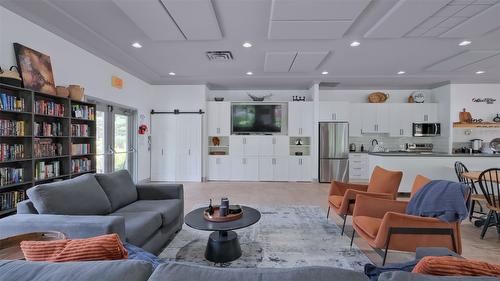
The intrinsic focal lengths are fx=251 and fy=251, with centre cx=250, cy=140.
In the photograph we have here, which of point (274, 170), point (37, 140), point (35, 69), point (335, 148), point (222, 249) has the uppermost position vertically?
point (35, 69)

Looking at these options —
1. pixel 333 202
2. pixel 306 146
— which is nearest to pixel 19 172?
pixel 333 202

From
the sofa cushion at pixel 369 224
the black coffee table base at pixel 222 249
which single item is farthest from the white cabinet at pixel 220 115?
the sofa cushion at pixel 369 224

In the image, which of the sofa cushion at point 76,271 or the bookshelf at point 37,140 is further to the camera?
the bookshelf at point 37,140

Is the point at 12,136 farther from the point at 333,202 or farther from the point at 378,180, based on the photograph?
the point at 378,180

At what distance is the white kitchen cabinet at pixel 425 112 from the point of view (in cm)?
707

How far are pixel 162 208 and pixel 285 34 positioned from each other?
282 centimetres

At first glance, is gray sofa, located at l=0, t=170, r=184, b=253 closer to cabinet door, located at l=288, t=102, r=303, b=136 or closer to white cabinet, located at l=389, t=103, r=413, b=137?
cabinet door, located at l=288, t=102, r=303, b=136

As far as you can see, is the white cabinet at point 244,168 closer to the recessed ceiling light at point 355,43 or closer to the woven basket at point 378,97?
the woven basket at point 378,97

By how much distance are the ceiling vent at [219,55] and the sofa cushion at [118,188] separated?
2535 mm

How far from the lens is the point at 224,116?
7234 mm

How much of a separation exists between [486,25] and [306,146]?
15.7ft

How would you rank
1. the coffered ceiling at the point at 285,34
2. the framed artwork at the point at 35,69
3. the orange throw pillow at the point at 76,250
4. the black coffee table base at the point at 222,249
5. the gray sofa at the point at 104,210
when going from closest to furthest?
the orange throw pillow at the point at 76,250, the gray sofa at the point at 104,210, the black coffee table base at the point at 222,249, the coffered ceiling at the point at 285,34, the framed artwork at the point at 35,69

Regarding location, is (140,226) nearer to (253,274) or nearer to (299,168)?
(253,274)

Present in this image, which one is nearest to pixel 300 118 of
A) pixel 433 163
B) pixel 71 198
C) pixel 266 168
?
pixel 266 168
